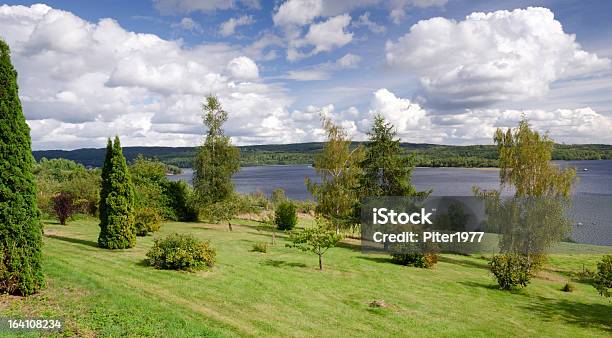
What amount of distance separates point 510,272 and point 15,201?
24.6 m

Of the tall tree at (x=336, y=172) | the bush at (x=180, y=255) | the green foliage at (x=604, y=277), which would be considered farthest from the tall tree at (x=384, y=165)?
the bush at (x=180, y=255)

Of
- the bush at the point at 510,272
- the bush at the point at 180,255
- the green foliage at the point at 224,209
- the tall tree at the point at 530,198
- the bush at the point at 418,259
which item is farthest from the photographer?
the green foliage at the point at 224,209

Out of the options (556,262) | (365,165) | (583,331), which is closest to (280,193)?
(365,165)

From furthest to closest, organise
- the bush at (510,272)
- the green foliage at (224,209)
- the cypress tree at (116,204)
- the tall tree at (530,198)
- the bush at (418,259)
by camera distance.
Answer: the green foliage at (224,209)
the tall tree at (530,198)
the bush at (418,259)
the bush at (510,272)
the cypress tree at (116,204)

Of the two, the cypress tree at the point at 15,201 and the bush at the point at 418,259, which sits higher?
the cypress tree at the point at 15,201

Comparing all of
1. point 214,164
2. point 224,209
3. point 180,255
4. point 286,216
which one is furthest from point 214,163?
point 180,255

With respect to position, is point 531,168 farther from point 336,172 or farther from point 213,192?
point 213,192

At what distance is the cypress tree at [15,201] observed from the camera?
1168 cm

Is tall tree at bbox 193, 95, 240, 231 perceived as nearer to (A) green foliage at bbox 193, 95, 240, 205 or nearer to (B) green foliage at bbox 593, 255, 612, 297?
(A) green foliage at bbox 193, 95, 240, 205

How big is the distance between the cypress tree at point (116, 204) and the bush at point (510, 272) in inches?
852

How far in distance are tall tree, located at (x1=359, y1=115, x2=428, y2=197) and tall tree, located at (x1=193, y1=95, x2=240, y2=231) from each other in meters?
13.5

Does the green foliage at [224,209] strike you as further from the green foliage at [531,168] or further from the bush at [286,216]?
the green foliage at [531,168]

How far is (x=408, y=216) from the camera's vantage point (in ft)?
103

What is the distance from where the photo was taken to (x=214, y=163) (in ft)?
129
